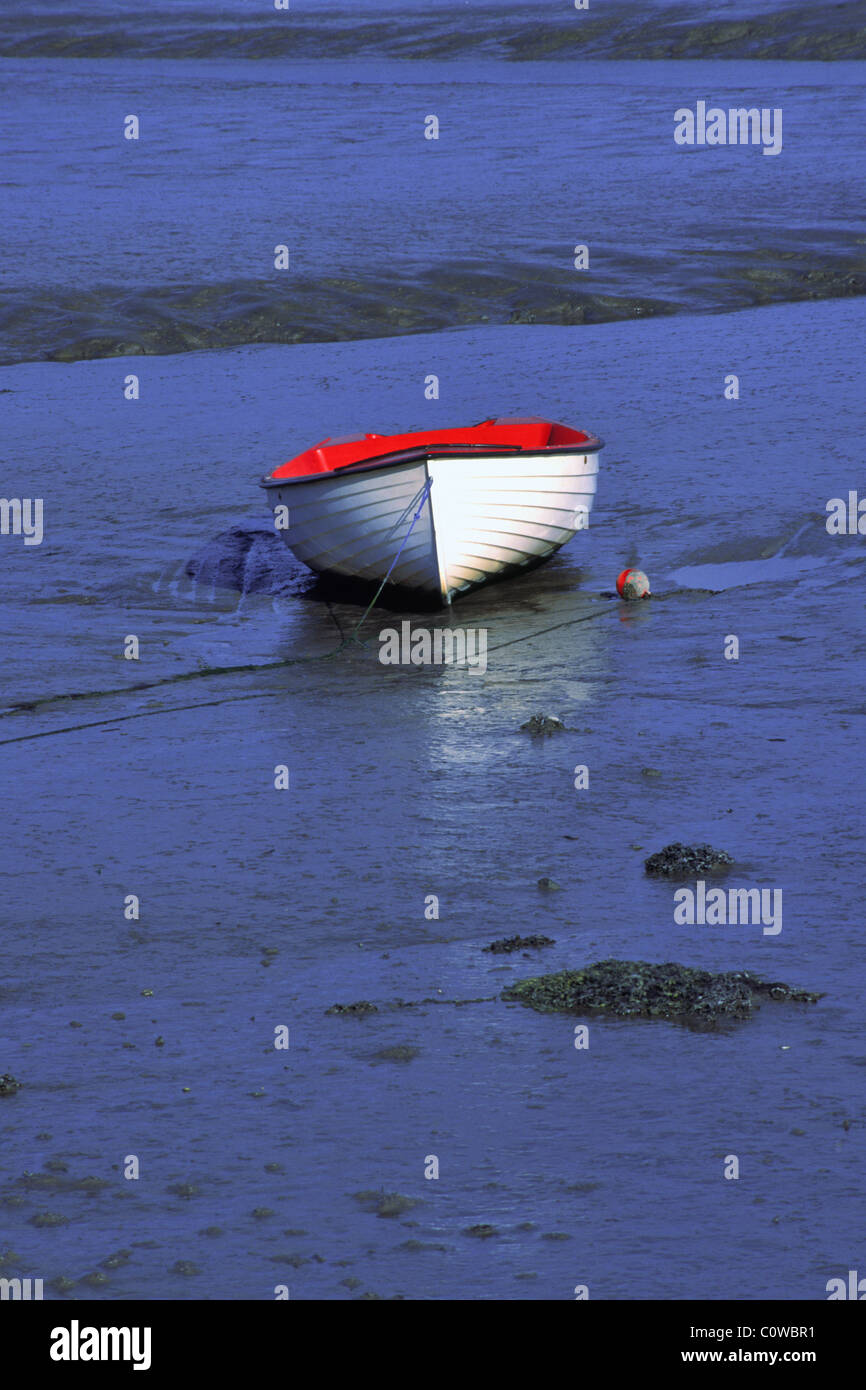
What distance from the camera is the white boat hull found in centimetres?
1091

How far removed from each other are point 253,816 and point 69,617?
3799 mm

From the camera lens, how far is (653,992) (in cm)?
581

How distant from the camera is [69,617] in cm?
1105

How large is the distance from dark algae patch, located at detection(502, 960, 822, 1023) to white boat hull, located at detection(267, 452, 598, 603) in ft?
17.5

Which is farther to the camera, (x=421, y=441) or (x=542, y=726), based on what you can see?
(x=421, y=441)

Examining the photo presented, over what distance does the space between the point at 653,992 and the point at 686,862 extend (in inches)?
43.2

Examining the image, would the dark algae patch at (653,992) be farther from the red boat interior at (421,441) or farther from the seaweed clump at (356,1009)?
the red boat interior at (421,441)

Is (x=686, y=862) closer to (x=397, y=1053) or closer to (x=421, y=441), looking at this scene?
(x=397, y=1053)

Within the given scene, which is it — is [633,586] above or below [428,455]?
below

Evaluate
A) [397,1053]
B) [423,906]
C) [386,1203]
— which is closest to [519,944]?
[423,906]

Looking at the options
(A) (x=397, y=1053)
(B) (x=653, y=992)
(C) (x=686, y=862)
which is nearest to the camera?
(A) (x=397, y=1053)

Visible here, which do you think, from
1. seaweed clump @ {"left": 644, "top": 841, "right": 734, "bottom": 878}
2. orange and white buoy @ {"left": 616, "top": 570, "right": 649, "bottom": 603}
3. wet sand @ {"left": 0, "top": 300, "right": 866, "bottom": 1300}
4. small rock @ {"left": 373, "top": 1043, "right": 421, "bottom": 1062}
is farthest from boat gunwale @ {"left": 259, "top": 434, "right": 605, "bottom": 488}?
small rock @ {"left": 373, "top": 1043, "right": 421, "bottom": 1062}

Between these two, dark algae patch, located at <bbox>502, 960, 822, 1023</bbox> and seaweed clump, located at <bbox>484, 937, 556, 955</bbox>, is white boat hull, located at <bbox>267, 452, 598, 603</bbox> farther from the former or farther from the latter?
dark algae patch, located at <bbox>502, 960, 822, 1023</bbox>
